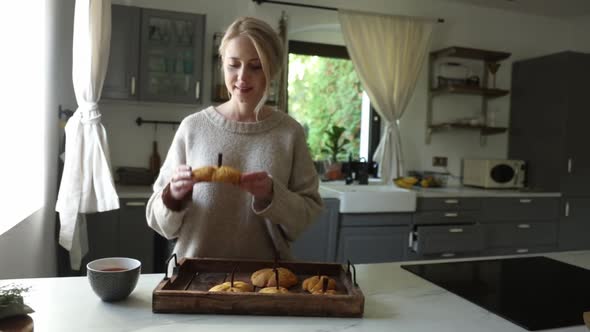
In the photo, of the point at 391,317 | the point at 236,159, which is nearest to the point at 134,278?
the point at 236,159

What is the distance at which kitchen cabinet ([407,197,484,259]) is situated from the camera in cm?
324

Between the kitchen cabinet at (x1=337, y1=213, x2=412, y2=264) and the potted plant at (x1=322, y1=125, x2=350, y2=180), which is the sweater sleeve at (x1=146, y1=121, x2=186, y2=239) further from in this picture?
the potted plant at (x1=322, y1=125, x2=350, y2=180)

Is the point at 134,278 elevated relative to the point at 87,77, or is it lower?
lower

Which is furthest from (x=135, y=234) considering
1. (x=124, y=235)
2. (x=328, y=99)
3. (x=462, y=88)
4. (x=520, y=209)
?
(x=520, y=209)

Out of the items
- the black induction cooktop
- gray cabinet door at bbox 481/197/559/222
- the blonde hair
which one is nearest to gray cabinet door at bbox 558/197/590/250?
gray cabinet door at bbox 481/197/559/222

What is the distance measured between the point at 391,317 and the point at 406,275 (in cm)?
34

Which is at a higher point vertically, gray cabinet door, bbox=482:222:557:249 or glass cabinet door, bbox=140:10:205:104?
glass cabinet door, bbox=140:10:205:104

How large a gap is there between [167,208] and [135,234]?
1689mm

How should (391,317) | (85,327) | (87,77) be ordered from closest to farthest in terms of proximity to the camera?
(85,327), (391,317), (87,77)

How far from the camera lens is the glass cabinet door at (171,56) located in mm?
2904

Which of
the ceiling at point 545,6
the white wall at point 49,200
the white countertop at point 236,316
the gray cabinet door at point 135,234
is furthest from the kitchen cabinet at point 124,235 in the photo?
the ceiling at point 545,6

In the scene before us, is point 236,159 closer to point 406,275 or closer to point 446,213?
point 406,275

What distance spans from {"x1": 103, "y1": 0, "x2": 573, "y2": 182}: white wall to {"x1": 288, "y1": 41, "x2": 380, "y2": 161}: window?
15 centimetres

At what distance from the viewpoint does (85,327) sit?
2.77 feet
